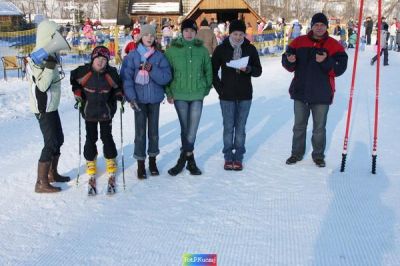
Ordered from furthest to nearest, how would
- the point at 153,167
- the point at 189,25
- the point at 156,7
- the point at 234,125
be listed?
the point at 156,7 < the point at 234,125 < the point at 153,167 < the point at 189,25

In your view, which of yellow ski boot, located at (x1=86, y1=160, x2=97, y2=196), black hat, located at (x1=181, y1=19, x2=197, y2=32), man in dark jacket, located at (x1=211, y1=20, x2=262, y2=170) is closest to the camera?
yellow ski boot, located at (x1=86, y1=160, x2=97, y2=196)

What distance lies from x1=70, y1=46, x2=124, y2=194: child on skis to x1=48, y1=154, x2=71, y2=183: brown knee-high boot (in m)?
0.50

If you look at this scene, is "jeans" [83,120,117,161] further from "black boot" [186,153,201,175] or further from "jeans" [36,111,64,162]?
"black boot" [186,153,201,175]

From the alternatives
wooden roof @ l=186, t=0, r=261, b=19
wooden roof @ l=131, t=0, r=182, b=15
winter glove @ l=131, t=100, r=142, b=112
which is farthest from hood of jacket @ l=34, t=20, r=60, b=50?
wooden roof @ l=131, t=0, r=182, b=15

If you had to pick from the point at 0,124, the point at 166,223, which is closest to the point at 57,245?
the point at 166,223

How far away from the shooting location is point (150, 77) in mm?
5289

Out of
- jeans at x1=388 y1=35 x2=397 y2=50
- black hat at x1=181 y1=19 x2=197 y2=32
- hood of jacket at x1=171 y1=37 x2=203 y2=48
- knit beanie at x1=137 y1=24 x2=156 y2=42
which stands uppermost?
jeans at x1=388 y1=35 x2=397 y2=50

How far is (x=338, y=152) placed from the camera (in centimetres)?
689

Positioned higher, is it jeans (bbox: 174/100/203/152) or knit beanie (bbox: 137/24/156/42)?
knit beanie (bbox: 137/24/156/42)

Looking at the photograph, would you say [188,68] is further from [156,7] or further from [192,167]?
[156,7]

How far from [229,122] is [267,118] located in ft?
12.3

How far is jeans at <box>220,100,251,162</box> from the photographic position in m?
5.80

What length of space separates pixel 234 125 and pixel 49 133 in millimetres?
2262

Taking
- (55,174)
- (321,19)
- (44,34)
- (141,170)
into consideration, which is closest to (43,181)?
(55,174)
